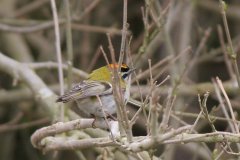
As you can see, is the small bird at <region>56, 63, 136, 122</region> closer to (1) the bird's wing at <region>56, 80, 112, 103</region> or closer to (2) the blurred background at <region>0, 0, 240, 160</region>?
(1) the bird's wing at <region>56, 80, 112, 103</region>

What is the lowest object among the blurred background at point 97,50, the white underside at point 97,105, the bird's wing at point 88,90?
the white underside at point 97,105

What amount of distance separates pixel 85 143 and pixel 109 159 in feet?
3.08

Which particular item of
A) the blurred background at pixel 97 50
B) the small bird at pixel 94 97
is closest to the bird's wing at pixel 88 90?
the small bird at pixel 94 97

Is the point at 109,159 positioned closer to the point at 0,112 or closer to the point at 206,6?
the point at 0,112

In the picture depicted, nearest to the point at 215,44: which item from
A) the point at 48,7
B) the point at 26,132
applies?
→ the point at 48,7

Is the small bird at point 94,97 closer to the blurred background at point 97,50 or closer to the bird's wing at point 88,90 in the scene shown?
the bird's wing at point 88,90

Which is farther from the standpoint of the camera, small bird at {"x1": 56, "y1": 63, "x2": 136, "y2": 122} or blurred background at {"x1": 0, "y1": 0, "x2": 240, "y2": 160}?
blurred background at {"x1": 0, "y1": 0, "x2": 240, "y2": 160}

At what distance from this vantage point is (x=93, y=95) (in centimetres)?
312

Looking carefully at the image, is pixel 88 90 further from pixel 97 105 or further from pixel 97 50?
pixel 97 50

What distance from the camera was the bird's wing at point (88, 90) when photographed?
10.1ft

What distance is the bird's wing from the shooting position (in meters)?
3.08

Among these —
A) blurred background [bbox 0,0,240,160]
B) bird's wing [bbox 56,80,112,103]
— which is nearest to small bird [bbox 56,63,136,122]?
bird's wing [bbox 56,80,112,103]

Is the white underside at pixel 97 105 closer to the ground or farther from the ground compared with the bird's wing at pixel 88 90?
closer to the ground

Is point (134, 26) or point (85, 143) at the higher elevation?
point (134, 26)
